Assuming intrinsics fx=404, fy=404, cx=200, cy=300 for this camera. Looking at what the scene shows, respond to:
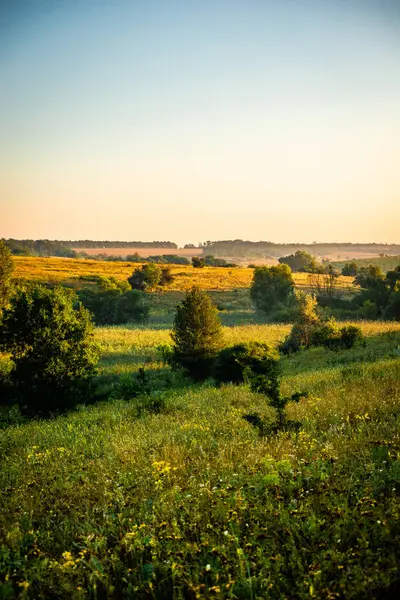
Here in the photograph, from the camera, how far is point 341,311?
62.0 metres

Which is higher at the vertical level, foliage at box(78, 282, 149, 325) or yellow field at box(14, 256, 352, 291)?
yellow field at box(14, 256, 352, 291)

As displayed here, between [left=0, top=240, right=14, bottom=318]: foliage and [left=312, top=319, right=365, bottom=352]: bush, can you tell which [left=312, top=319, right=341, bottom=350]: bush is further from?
[left=0, top=240, right=14, bottom=318]: foliage

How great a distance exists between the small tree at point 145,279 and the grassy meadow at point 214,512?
83020mm

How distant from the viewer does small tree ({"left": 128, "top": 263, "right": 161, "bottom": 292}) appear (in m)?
91.9

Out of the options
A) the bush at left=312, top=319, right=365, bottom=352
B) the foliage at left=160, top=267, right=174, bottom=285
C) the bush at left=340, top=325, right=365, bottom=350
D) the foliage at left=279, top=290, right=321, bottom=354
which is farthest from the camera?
the foliage at left=160, top=267, right=174, bottom=285

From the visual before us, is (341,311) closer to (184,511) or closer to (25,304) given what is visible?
(25,304)

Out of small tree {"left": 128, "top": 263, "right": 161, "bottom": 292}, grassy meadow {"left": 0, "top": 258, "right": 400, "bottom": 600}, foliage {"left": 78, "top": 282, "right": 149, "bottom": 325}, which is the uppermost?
small tree {"left": 128, "top": 263, "right": 161, "bottom": 292}

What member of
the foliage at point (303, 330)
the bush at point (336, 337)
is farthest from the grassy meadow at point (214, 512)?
the foliage at point (303, 330)

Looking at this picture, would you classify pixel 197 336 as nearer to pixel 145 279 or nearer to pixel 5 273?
pixel 5 273

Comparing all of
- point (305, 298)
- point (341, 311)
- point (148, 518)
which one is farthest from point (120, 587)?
point (341, 311)

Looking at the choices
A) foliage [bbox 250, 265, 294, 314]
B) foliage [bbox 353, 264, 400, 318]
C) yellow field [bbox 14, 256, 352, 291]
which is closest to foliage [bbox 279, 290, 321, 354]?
foliage [bbox 353, 264, 400, 318]

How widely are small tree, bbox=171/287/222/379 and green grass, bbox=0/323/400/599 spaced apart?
1837 centimetres

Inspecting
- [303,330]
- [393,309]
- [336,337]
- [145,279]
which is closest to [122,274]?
[145,279]

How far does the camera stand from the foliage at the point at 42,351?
18891 mm
